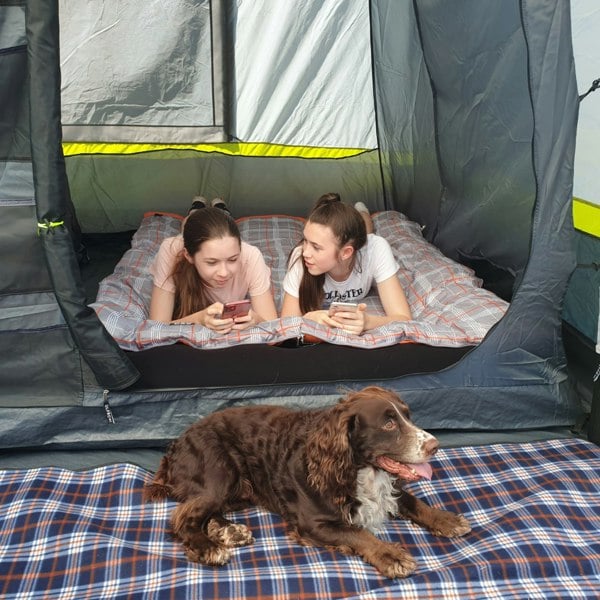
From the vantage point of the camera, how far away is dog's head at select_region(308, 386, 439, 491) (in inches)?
81.0

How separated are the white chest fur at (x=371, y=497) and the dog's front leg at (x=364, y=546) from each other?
0.04 meters

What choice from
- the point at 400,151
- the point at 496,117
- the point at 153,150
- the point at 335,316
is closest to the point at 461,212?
the point at 496,117

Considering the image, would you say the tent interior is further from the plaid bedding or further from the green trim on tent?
the green trim on tent

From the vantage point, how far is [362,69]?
16.5 ft

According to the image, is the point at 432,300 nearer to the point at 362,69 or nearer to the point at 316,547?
the point at 316,547

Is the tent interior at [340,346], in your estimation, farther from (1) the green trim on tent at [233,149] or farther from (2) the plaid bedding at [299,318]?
(1) the green trim on tent at [233,149]

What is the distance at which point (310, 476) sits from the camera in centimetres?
213

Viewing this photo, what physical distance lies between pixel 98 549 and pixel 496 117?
2685mm

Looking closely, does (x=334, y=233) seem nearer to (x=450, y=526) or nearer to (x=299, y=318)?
(x=299, y=318)

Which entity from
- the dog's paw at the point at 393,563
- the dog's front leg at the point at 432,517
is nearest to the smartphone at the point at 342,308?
the dog's front leg at the point at 432,517

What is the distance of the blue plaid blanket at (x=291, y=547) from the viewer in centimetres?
202

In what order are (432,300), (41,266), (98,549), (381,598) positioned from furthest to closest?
1. (432,300)
2. (41,266)
3. (98,549)
4. (381,598)

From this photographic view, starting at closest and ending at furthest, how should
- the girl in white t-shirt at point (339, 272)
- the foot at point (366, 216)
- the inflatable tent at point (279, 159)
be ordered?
1. the inflatable tent at point (279, 159)
2. the girl in white t-shirt at point (339, 272)
3. the foot at point (366, 216)

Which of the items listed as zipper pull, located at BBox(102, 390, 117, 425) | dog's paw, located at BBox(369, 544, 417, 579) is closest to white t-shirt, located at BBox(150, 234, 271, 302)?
zipper pull, located at BBox(102, 390, 117, 425)
